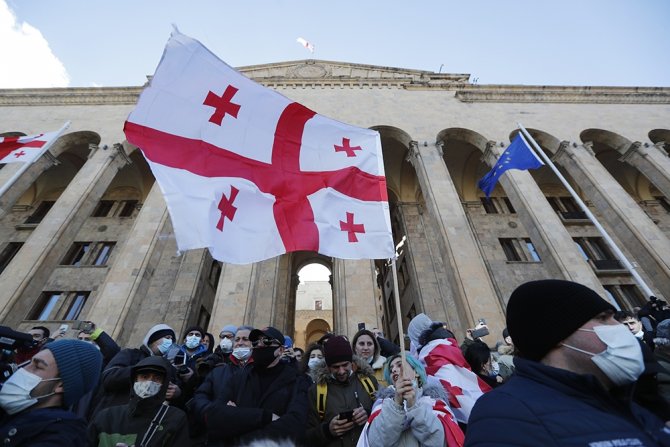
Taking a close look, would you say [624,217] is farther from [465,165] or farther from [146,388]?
[146,388]

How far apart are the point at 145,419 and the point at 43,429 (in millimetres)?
935

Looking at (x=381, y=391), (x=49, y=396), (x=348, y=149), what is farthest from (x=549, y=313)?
(x=348, y=149)

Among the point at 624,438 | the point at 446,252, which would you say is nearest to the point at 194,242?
the point at 624,438

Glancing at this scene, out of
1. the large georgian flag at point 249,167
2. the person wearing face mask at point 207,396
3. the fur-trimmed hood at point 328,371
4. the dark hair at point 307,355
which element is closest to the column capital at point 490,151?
the large georgian flag at point 249,167

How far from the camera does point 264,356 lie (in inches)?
122

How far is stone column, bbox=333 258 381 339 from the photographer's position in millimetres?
8664

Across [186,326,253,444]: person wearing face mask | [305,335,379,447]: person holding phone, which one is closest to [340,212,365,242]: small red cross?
[305,335,379,447]: person holding phone

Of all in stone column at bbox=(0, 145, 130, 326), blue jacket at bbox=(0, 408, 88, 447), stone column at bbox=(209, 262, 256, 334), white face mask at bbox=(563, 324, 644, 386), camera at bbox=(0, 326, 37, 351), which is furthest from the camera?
stone column at bbox=(0, 145, 130, 326)

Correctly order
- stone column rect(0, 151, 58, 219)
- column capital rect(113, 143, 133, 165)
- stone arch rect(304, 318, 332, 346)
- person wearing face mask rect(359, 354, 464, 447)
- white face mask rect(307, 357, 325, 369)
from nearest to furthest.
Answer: person wearing face mask rect(359, 354, 464, 447), white face mask rect(307, 357, 325, 369), stone column rect(0, 151, 58, 219), column capital rect(113, 143, 133, 165), stone arch rect(304, 318, 332, 346)

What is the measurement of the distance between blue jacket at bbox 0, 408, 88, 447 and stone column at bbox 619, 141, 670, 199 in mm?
17632

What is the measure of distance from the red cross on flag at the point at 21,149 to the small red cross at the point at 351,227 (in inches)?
384

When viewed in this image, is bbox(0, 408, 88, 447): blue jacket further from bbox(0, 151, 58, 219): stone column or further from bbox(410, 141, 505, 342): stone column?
bbox(0, 151, 58, 219): stone column

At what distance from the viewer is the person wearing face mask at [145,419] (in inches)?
94.4

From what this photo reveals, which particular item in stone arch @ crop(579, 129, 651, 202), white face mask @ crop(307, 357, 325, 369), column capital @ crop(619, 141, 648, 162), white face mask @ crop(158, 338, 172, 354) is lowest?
white face mask @ crop(307, 357, 325, 369)
